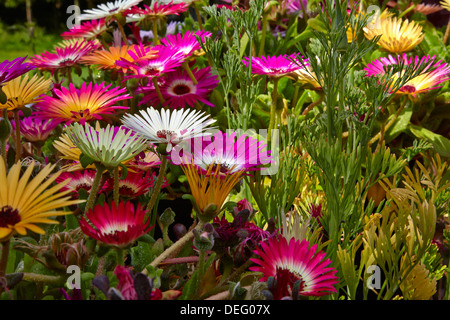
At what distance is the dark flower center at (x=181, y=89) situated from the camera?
886 mm

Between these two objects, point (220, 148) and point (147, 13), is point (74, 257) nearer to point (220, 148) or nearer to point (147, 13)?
point (220, 148)

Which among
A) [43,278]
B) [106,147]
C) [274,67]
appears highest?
[274,67]

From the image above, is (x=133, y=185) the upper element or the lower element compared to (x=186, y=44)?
lower

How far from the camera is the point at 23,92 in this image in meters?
0.60

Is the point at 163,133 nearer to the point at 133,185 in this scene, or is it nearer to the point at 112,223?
the point at 133,185

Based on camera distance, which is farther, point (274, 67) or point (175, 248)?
point (274, 67)

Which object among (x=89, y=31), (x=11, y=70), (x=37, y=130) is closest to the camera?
(x=11, y=70)

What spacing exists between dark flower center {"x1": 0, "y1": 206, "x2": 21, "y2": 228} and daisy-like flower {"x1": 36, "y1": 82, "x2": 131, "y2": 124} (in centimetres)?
23

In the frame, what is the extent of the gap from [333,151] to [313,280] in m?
0.13

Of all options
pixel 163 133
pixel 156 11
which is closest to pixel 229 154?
pixel 163 133

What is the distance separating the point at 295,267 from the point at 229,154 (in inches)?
7.8

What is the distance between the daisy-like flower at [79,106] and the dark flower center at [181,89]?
238mm

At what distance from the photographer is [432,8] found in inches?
A: 51.1

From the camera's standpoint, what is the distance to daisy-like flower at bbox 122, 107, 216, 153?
1.69ft
